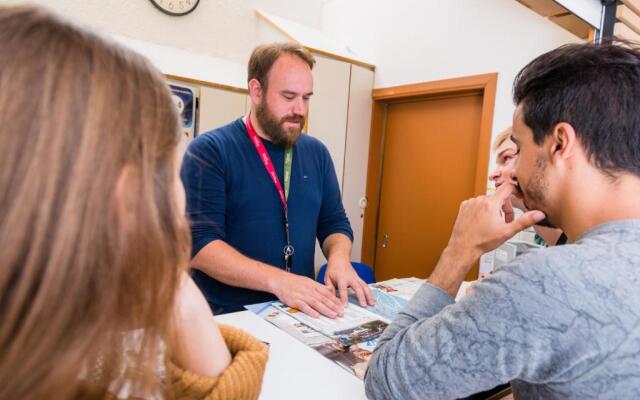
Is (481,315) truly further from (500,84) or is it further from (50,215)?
(500,84)

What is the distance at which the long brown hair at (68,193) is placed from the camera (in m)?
0.39

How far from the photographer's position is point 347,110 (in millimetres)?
3879

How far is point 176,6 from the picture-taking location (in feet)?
11.4

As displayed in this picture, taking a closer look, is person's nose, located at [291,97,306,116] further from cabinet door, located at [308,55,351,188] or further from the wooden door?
the wooden door

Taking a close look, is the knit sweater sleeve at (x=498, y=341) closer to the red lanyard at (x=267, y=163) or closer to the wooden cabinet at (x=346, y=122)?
the red lanyard at (x=267, y=163)

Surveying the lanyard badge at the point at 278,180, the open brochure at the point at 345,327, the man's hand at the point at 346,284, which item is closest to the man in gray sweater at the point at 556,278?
the open brochure at the point at 345,327

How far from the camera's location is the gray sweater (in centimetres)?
67

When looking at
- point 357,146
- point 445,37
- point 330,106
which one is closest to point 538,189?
point 445,37

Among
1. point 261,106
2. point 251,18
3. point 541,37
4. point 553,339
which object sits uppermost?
point 251,18

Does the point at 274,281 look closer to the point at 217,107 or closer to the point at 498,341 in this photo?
the point at 498,341

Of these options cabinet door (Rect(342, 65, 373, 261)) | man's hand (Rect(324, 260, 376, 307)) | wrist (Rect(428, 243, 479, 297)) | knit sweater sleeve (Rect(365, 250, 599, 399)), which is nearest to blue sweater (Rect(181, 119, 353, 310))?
man's hand (Rect(324, 260, 376, 307))

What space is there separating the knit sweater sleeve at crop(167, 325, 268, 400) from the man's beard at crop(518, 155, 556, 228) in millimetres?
703

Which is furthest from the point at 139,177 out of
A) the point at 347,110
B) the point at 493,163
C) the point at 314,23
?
the point at 314,23

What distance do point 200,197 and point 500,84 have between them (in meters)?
2.41
